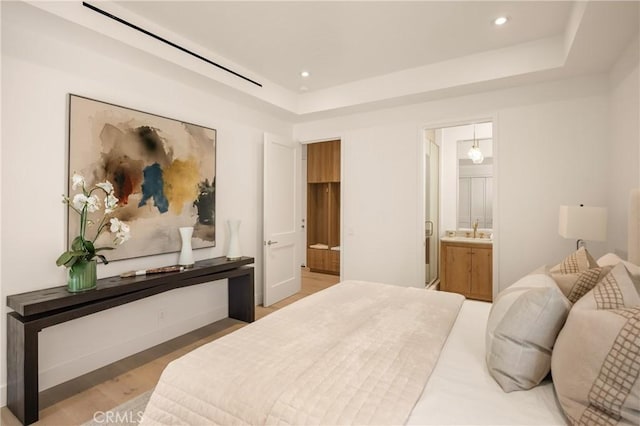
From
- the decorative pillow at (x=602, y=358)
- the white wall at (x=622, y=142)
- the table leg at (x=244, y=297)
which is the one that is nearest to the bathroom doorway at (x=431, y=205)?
the white wall at (x=622, y=142)

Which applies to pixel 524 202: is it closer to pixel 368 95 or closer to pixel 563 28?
pixel 563 28

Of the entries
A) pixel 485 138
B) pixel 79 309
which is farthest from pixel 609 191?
pixel 79 309

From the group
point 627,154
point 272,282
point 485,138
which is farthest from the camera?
point 485,138

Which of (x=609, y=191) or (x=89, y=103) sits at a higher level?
(x=89, y=103)

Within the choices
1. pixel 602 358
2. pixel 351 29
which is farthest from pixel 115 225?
pixel 602 358

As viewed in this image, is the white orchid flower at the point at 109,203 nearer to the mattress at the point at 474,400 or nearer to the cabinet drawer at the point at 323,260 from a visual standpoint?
the mattress at the point at 474,400

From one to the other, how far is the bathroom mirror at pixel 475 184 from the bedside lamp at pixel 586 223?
7.24 feet

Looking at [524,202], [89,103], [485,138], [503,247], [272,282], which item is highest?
[485,138]

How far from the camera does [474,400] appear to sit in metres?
1.14

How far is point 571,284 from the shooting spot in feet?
4.87

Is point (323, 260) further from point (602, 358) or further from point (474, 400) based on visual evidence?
point (602, 358)

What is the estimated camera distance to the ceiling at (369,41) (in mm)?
2371

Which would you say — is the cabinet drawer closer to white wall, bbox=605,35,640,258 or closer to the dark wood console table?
the dark wood console table

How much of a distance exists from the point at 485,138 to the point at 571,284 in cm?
388
